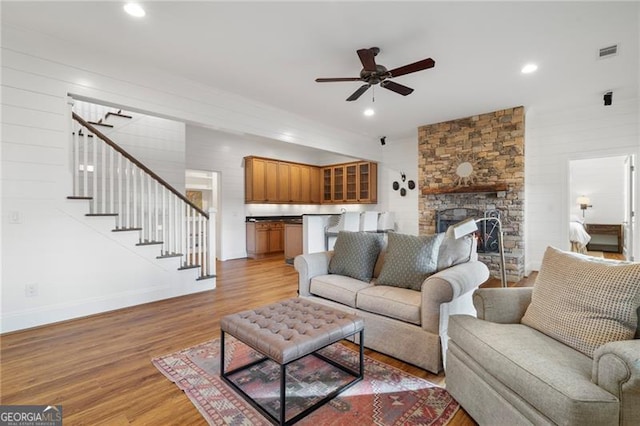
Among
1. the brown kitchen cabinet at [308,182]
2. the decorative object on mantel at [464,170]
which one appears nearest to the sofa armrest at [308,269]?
the decorative object on mantel at [464,170]

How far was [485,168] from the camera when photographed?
545cm

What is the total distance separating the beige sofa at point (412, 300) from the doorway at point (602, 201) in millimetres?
6509

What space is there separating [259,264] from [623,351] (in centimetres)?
584

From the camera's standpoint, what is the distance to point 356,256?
9.84ft

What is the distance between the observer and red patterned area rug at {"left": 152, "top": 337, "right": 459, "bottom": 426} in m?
1.68

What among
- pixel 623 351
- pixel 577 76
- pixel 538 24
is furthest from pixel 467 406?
pixel 577 76

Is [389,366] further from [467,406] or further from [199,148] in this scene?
[199,148]

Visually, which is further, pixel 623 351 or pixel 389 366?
pixel 389 366

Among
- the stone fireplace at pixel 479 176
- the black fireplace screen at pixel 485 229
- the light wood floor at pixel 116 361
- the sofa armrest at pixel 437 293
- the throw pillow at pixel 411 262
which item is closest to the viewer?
the light wood floor at pixel 116 361

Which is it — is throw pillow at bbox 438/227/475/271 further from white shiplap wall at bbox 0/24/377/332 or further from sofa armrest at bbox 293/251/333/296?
white shiplap wall at bbox 0/24/377/332

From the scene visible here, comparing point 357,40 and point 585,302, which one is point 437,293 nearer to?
point 585,302

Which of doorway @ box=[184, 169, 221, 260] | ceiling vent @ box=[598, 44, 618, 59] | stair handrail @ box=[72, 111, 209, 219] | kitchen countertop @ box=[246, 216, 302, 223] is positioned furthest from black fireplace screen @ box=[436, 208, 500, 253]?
doorway @ box=[184, 169, 221, 260]

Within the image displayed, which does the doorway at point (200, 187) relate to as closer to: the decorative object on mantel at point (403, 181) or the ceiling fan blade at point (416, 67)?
the decorative object on mantel at point (403, 181)

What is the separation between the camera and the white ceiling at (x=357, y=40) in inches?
102
